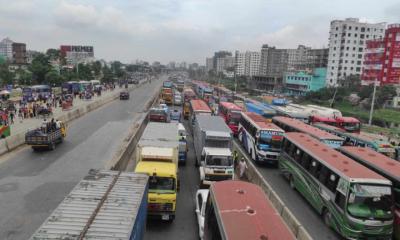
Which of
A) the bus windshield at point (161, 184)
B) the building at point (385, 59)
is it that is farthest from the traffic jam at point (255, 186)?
the building at point (385, 59)

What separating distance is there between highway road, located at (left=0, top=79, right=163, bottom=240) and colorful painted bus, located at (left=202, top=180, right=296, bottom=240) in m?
7.08

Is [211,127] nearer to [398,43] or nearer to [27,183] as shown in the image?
[27,183]

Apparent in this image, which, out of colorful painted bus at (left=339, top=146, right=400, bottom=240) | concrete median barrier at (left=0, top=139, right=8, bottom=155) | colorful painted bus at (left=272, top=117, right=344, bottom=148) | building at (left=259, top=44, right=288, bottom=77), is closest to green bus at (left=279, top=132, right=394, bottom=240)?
colorful painted bus at (left=339, top=146, right=400, bottom=240)

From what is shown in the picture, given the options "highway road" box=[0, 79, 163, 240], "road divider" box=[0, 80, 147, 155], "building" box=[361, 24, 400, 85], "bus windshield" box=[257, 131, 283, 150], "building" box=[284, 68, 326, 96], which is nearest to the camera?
"highway road" box=[0, 79, 163, 240]

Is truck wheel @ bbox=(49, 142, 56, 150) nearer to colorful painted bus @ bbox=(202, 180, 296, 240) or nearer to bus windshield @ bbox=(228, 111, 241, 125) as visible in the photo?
bus windshield @ bbox=(228, 111, 241, 125)

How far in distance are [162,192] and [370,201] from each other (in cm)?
800

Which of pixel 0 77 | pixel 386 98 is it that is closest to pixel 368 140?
pixel 386 98

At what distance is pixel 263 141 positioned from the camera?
22.7 metres

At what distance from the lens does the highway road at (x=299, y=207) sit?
13953 mm

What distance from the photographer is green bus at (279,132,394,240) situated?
12.2m

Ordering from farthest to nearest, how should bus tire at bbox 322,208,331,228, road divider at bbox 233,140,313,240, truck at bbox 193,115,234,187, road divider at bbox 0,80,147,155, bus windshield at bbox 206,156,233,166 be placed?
1. road divider at bbox 0,80,147,155
2. bus windshield at bbox 206,156,233,166
3. truck at bbox 193,115,234,187
4. bus tire at bbox 322,208,331,228
5. road divider at bbox 233,140,313,240

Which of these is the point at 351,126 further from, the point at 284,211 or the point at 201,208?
the point at 201,208

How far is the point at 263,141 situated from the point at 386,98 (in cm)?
6451

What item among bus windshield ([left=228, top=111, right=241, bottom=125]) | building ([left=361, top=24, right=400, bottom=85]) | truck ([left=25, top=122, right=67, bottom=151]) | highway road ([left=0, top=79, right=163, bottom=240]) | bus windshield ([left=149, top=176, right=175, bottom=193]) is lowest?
highway road ([left=0, top=79, right=163, bottom=240])
